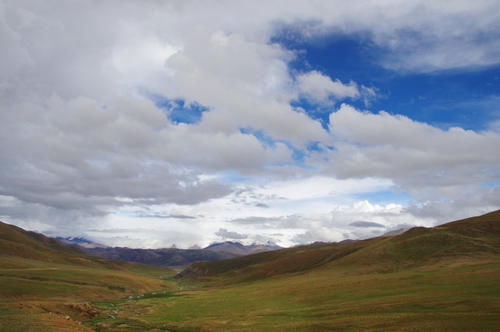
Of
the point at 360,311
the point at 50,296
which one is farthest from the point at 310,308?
the point at 50,296

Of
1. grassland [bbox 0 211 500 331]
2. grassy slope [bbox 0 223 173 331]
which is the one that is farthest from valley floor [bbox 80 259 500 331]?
grassy slope [bbox 0 223 173 331]

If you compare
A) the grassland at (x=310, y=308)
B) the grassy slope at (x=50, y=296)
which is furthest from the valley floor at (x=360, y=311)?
the grassy slope at (x=50, y=296)

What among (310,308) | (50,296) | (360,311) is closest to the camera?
(360,311)

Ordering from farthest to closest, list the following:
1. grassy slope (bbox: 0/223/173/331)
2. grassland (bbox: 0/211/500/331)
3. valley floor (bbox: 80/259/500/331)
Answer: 1. grassy slope (bbox: 0/223/173/331)
2. grassland (bbox: 0/211/500/331)
3. valley floor (bbox: 80/259/500/331)

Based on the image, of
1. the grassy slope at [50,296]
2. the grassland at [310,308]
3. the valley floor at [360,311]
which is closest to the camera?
the valley floor at [360,311]

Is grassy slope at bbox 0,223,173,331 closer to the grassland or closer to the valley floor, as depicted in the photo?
the grassland

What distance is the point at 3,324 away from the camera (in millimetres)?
39781

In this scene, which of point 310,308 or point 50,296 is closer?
point 310,308

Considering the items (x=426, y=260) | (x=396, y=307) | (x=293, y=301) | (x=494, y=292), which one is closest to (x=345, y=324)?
(x=396, y=307)

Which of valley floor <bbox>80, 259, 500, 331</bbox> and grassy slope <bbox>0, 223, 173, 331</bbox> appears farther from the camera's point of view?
grassy slope <bbox>0, 223, 173, 331</bbox>

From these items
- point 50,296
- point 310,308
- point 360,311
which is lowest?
point 50,296

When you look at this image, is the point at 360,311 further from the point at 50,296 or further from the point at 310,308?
the point at 50,296

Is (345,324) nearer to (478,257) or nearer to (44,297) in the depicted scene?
(44,297)

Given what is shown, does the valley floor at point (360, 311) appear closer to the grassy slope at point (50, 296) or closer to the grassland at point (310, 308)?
the grassland at point (310, 308)
